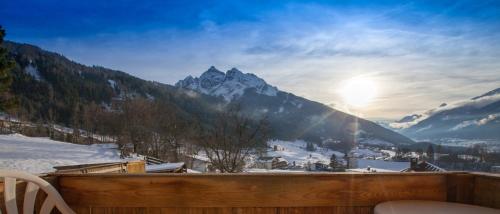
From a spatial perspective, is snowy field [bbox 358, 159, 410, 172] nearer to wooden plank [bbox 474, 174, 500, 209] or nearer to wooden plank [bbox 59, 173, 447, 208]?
wooden plank [bbox 474, 174, 500, 209]

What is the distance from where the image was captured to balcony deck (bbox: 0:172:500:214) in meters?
1.80

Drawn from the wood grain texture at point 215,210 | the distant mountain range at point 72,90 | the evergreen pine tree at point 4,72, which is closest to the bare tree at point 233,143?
the distant mountain range at point 72,90

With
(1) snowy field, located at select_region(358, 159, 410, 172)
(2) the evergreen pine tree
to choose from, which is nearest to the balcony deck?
(2) the evergreen pine tree

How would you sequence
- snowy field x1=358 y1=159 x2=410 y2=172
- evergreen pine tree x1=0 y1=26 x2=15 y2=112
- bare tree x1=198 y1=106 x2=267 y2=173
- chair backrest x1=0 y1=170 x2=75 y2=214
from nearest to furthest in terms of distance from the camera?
chair backrest x1=0 y1=170 x2=75 y2=214, evergreen pine tree x1=0 y1=26 x2=15 y2=112, bare tree x1=198 y1=106 x2=267 y2=173, snowy field x1=358 y1=159 x2=410 y2=172

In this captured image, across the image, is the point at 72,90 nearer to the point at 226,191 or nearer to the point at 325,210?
the point at 226,191

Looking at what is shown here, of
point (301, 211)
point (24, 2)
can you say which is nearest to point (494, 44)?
point (301, 211)

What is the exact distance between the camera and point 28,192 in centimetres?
145

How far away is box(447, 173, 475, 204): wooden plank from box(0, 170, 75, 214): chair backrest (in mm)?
1943

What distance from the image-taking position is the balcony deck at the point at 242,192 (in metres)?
1.80

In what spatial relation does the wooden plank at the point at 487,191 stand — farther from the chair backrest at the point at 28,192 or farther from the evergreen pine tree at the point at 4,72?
the evergreen pine tree at the point at 4,72

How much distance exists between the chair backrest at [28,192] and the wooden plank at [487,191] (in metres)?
2.02

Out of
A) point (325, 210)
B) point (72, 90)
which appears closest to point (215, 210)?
point (325, 210)

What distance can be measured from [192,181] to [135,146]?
94.5 ft

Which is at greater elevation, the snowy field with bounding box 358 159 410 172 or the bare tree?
the bare tree
